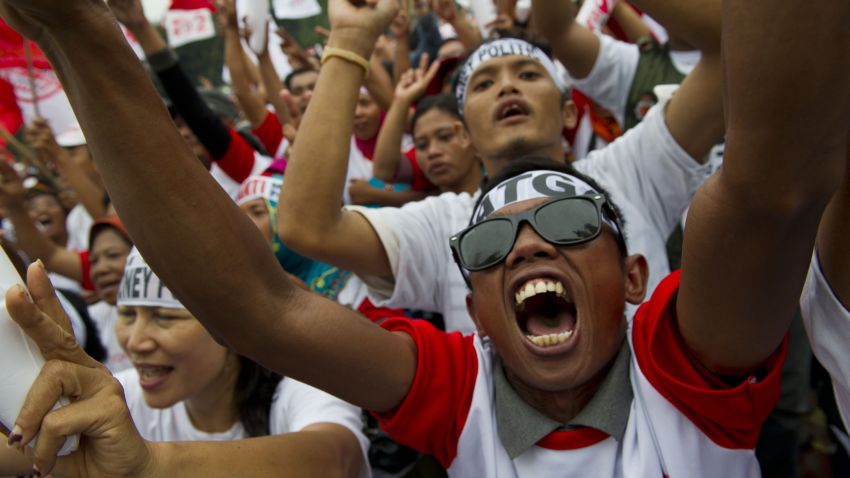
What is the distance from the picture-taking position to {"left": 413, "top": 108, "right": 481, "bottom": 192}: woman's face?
138 inches

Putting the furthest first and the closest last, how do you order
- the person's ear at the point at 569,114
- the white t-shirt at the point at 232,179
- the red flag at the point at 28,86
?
the red flag at the point at 28,86, the white t-shirt at the point at 232,179, the person's ear at the point at 569,114

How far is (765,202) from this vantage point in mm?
1014

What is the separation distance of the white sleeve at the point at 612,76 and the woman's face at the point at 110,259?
2.42 m

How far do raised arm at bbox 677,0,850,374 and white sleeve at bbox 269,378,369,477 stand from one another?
1.06 meters

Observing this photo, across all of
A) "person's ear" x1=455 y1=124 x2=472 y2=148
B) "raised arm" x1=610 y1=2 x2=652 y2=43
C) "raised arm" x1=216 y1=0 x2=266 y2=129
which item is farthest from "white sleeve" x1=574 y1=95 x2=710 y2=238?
"raised arm" x1=216 y1=0 x2=266 y2=129

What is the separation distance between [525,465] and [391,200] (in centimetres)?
231

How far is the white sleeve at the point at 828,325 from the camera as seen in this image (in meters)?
1.25

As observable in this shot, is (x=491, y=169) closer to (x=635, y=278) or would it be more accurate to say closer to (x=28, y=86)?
(x=635, y=278)

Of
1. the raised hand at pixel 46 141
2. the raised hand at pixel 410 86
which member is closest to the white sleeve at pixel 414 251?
the raised hand at pixel 410 86

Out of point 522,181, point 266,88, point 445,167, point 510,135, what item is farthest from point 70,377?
point 266,88

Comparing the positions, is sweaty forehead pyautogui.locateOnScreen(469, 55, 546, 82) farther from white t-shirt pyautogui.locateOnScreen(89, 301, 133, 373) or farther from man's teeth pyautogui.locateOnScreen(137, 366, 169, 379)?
white t-shirt pyautogui.locateOnScreen(89, 301, 133, 373)

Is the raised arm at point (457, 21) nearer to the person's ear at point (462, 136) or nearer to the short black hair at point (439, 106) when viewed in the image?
the short black hair at point (439, 106)

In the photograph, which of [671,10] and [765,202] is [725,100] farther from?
[671,10]

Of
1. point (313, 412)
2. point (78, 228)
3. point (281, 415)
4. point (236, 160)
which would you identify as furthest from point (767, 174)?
point (78, 228)
